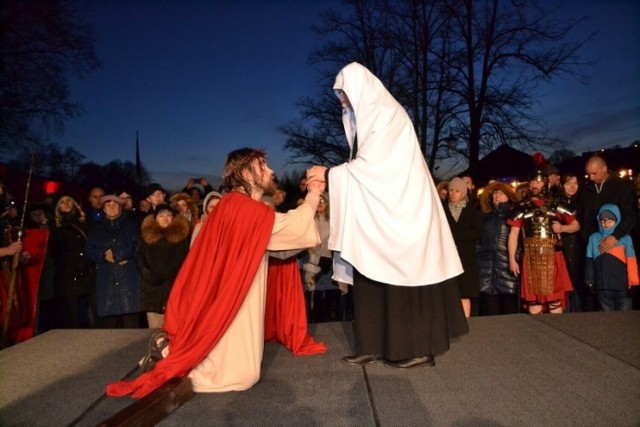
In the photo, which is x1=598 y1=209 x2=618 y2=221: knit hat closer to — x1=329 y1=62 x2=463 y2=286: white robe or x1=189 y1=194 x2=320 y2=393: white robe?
x1=329 y1=62 x2=463 y2=286: white robe

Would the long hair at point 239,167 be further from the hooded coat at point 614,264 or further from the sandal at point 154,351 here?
the hooded coat at point 614,264

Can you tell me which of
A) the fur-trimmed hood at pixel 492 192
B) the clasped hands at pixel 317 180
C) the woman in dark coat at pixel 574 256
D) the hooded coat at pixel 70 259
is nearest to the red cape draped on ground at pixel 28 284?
the hooded coat at pixel 70 259

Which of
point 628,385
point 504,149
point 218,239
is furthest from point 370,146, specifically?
point 504,149

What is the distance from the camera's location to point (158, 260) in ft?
18.6

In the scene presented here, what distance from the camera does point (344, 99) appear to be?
397 centimetres

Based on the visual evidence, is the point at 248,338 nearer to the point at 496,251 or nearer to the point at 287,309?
the point at 287,309

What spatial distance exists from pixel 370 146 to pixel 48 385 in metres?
3.07

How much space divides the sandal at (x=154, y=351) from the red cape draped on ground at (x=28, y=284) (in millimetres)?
2795

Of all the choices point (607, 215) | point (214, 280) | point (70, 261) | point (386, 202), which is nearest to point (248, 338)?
point (214, 280)

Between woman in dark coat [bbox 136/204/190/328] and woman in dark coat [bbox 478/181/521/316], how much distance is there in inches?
149

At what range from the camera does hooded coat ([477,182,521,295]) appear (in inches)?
239

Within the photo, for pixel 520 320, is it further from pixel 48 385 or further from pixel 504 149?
pixel 504 149

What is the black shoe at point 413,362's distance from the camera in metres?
3.76

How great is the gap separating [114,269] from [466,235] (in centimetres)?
427
